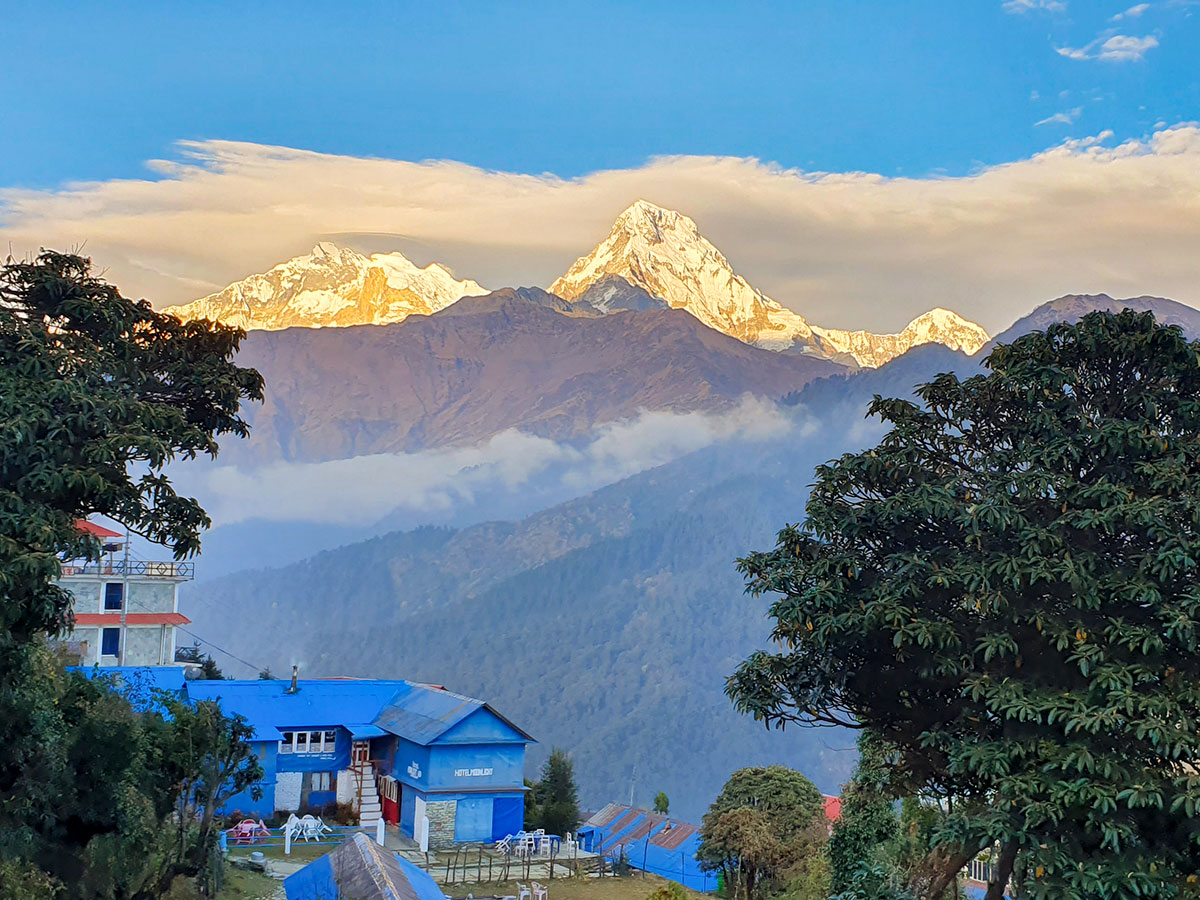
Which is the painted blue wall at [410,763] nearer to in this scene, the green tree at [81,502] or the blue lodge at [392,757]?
the blue lodge at [392,757]

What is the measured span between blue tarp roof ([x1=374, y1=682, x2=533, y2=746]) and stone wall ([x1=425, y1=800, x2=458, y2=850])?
5.97 ft

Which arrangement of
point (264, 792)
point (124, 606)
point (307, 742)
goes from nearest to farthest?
point (264, 792)
point (307, 742)
point (124, 606)

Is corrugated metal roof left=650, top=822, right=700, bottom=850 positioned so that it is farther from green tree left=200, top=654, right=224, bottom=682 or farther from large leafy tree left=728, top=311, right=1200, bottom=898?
large leafy tree left=728, top=311, right=1200, bottom=898

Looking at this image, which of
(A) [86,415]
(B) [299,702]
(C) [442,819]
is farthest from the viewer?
(B) [299,702]

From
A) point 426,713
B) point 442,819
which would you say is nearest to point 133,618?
point 426,713

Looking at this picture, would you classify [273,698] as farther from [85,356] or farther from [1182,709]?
[1182,709]

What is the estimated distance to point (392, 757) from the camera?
35719 mm

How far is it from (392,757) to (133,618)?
61.5 feet

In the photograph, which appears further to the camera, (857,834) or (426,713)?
(426,713)

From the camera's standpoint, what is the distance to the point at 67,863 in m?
17.7

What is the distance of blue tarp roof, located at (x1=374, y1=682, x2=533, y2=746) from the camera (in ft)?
110

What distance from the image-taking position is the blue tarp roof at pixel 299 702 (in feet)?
116

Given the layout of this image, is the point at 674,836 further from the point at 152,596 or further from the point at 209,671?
the point at 152,596

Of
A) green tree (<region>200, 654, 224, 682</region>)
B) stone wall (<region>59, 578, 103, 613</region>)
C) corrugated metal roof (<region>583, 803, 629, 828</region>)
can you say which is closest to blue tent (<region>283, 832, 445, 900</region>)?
green tree (<region>200, 654, 224, 682</region>)
